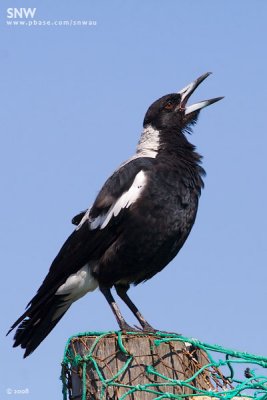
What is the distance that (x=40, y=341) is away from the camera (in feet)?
15.0

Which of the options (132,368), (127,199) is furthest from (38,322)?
(132,368)

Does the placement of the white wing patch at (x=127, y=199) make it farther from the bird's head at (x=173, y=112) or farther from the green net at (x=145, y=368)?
the green net at (x=145, y=368)

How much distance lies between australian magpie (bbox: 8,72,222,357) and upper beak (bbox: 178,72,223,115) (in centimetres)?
80

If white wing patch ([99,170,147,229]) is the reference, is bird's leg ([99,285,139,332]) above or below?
below

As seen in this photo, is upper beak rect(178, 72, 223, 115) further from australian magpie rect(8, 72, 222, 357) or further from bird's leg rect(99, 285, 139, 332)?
bird's leg rect(99, 285, 139, 332)

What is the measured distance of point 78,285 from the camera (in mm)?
4766

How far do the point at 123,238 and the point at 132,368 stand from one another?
1.85 meters

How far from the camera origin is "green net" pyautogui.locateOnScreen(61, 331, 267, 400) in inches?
114

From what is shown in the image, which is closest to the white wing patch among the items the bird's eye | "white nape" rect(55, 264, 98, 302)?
"white nape" rect(55, 264, 98, 302)

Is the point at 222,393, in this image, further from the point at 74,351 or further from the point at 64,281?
the point at 64,281

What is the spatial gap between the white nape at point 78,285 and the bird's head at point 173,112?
1315 mm

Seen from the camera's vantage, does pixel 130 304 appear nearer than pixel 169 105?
Yes

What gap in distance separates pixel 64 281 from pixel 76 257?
0.53 ft

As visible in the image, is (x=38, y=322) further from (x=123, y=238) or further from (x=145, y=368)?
(x=145, y=368)
